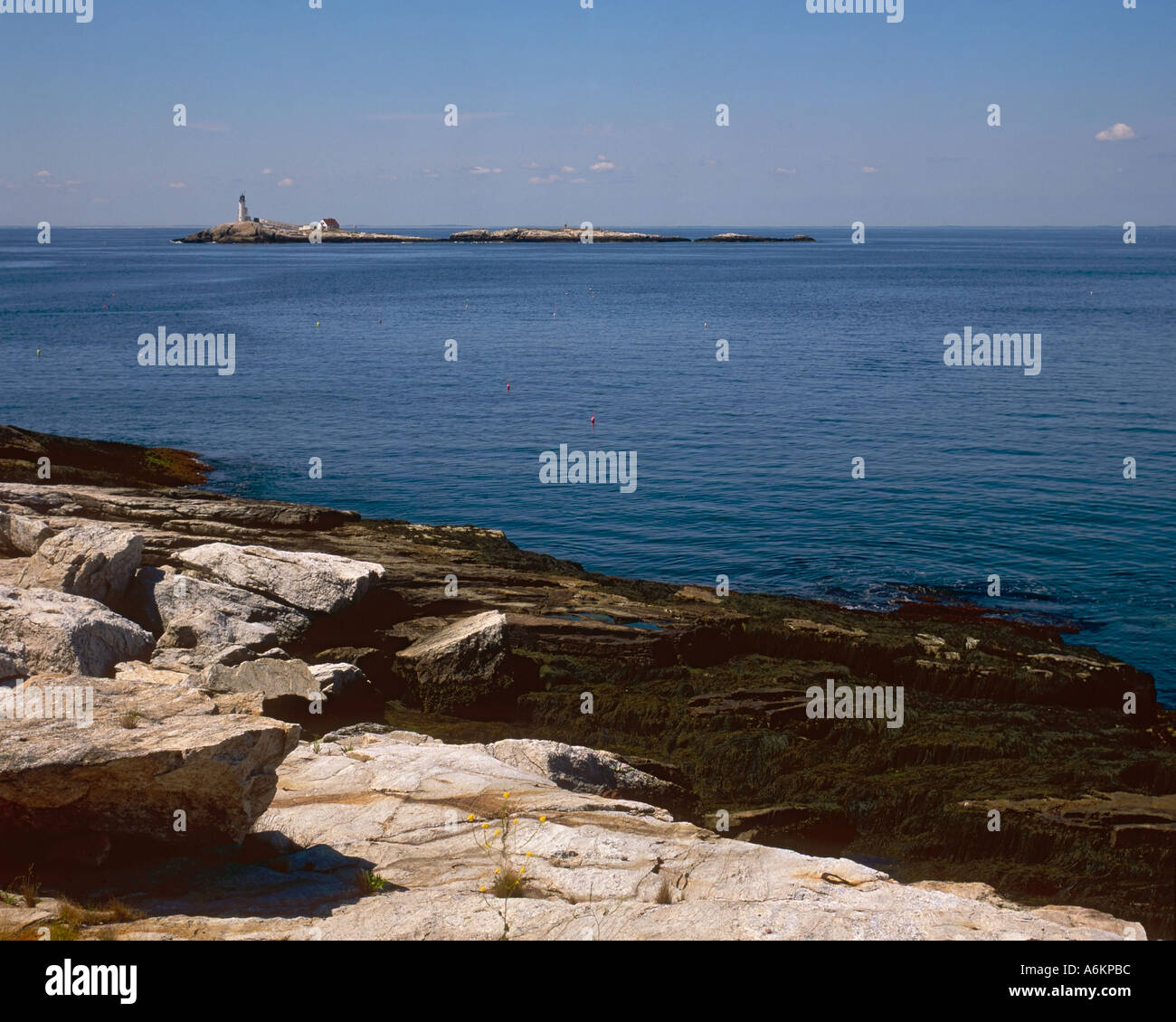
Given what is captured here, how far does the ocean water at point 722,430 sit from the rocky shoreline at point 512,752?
567 cm

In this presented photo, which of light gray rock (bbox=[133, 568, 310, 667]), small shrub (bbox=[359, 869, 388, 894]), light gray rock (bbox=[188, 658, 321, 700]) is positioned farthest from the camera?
light gray rock (bbox=[133, 568, 310, 667])

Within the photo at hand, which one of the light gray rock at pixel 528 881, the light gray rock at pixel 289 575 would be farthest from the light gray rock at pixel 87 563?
the light gray rock at pixel 528 881

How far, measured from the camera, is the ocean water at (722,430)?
34219 millimetres

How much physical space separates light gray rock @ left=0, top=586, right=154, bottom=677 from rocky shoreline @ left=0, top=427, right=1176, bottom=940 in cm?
6

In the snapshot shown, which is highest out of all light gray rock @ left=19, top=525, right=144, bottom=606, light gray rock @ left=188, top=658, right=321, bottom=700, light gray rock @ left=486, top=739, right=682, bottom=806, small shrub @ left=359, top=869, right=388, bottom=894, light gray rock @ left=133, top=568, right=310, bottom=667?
light gray rock @ left=19, top=525, right=144, bottom=606

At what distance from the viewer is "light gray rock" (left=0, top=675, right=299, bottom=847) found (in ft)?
36.6

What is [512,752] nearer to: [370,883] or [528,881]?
[528,881]

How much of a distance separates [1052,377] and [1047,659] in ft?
160

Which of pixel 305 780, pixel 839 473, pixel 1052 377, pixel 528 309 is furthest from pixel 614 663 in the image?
pixel 528 309

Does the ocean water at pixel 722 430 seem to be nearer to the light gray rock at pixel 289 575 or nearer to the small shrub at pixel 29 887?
the light gray rock at pixel 289 575

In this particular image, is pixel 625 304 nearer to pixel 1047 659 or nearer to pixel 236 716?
pixel 1047 659

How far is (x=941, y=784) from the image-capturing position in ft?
61.8

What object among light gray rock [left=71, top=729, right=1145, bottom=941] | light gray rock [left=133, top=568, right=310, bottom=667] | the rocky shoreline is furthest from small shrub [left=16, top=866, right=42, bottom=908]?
light gray rock [left=133, top=568, right=310, bottom=667]

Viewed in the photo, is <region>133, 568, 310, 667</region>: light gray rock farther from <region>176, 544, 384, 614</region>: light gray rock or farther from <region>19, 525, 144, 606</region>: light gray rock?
<region>19, 525, 144, 606</region>: light gray rock
